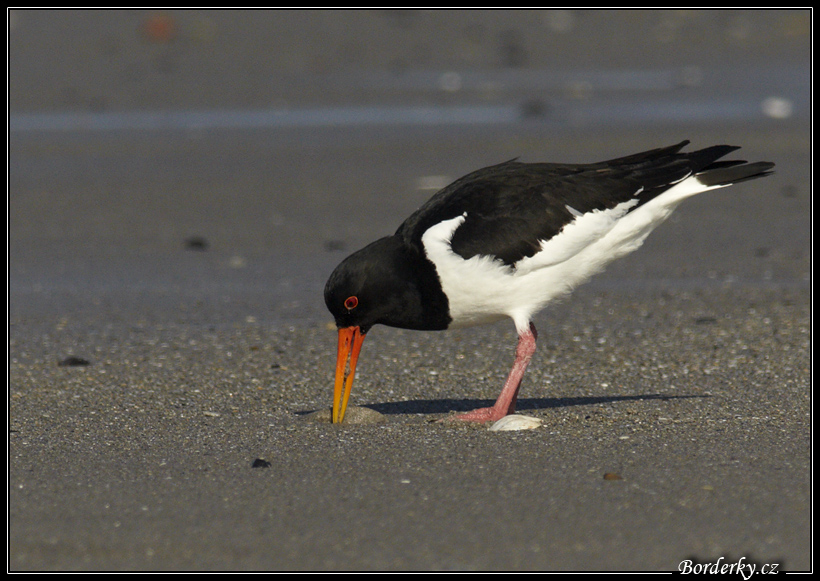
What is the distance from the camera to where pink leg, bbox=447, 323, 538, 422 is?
5637mm

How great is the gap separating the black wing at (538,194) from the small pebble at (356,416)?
2.83ft

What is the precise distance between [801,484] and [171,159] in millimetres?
11653

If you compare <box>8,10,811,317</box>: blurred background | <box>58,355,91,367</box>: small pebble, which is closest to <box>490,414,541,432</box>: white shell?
<box>58,355,91,367</box>: small pebble

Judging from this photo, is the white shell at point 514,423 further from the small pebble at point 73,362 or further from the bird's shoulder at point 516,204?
the small pebble at point 73,362

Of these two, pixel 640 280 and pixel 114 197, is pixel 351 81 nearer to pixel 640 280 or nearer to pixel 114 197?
pixel 114 197

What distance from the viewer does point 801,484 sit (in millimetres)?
4496

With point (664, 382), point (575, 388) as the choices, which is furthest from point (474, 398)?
point (664, 382)

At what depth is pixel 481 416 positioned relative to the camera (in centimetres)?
563

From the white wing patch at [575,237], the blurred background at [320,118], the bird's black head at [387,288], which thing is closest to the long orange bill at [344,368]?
the bird's black head at [387,288]

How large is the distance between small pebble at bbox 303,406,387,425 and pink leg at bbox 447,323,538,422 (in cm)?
37

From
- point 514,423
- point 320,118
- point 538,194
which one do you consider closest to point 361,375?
point 514,423

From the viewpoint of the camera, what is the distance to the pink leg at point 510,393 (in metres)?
5.64

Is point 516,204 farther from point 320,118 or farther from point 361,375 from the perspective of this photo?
point 320,118

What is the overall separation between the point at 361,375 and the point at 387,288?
117 centimetres
